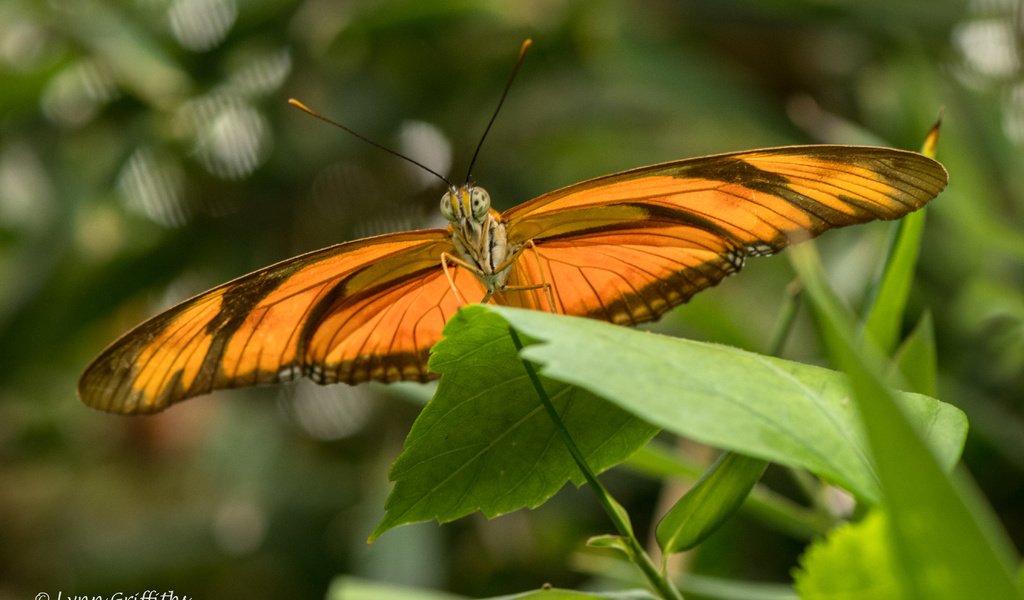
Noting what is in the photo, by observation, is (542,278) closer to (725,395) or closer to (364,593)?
(364,593)

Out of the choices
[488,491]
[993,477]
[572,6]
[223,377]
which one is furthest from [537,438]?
[572,6]

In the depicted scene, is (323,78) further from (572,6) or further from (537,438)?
(537,438)

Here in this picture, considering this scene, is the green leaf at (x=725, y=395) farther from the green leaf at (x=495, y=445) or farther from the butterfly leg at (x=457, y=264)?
the butterfly leg at (x=457, y=264)

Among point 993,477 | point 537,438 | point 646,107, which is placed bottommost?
point 993,477

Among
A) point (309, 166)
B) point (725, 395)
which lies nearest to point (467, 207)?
point (725, 395)

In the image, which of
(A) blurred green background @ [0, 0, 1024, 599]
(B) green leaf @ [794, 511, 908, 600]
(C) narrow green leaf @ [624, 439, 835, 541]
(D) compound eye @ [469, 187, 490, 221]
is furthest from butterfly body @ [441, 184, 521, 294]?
(A) blurred green background @ [0, 0, 1024, 599]

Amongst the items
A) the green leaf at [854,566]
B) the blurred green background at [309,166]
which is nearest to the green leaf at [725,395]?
the green leaf at [854,566]
